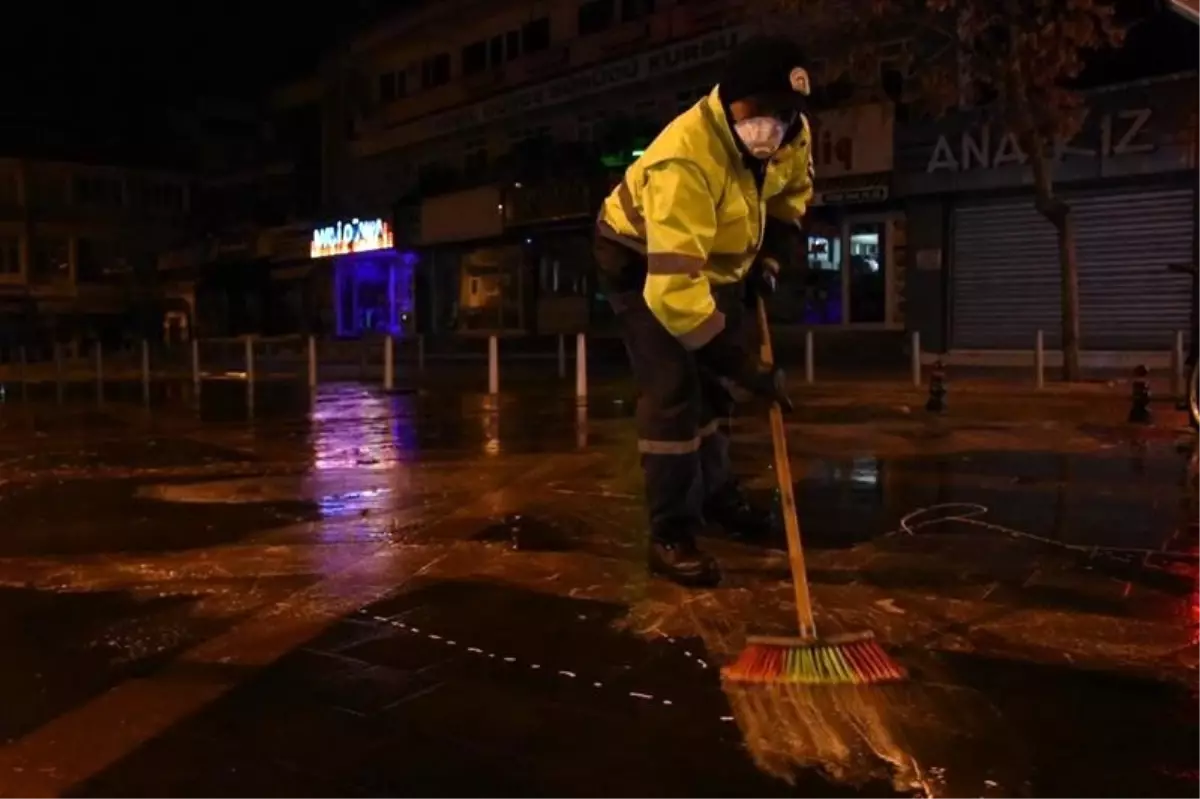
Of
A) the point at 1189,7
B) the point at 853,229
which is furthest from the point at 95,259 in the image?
the point at 1189,7

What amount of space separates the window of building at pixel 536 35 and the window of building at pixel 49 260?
2660 cm

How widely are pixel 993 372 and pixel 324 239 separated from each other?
75.2ft

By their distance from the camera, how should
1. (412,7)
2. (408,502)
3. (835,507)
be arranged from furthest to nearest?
1. (412,7)
2. (408,502)
3. (835,507)

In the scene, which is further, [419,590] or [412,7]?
[412,7]

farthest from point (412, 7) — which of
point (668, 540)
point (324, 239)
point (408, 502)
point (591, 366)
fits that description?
point (668, 540)

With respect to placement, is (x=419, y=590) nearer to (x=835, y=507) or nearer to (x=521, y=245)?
(x=835, y=507)

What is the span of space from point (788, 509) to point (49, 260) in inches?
1995

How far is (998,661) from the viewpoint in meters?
3.76

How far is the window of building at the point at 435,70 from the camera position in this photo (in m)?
35.3

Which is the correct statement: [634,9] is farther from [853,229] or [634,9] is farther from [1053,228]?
[1053,228]

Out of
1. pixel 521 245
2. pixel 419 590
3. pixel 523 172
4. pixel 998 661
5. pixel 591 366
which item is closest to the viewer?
pixel 998 661

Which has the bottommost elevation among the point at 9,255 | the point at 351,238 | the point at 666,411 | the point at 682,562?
the point at 682,562

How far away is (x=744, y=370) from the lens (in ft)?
14.5

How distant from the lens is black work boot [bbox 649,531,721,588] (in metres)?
4.70
